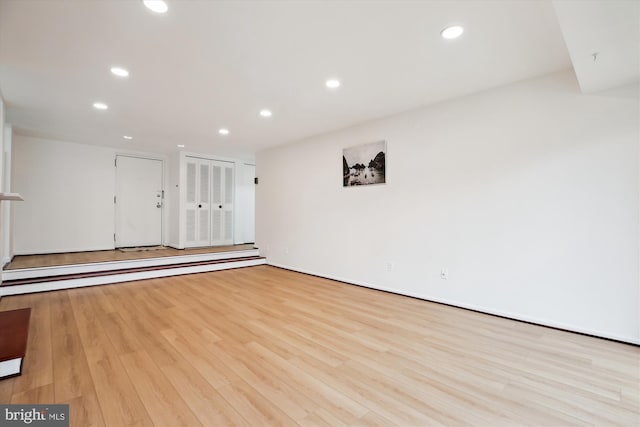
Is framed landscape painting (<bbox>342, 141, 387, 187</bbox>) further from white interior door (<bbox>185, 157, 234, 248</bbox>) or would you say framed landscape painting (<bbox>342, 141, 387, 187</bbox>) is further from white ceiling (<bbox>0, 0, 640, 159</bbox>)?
white interior door (<bbox>185, 157, 234, 248</bbox>)

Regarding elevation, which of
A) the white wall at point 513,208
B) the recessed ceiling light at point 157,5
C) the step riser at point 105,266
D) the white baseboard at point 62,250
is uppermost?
the recessed ceiling light at point 157,5

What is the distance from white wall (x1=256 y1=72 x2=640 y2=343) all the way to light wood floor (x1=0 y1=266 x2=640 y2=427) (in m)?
0.38

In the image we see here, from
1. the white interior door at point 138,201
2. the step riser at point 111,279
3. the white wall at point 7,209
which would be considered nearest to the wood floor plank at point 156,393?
the step riser at point 111,279

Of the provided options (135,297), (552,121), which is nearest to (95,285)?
(135,297)

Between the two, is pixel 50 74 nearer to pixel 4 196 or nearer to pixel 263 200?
pixel 4 196

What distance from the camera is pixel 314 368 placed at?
2047 mm

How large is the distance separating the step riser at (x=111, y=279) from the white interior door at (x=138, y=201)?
255 centimetres

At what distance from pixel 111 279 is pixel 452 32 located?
546cm

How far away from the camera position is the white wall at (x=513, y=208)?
100 inches

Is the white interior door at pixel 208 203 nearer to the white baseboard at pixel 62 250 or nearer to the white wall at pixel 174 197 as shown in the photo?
the white wall at pixel 174 197

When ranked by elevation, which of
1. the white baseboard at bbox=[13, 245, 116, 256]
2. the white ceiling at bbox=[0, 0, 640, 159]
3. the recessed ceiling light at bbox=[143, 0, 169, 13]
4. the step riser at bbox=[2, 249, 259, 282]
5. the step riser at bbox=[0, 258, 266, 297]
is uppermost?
the white ceiling at bbox=[0, 0, 640, 159]

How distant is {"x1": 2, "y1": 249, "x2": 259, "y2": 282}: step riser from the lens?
404cm

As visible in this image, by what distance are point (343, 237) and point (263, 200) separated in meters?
2.52

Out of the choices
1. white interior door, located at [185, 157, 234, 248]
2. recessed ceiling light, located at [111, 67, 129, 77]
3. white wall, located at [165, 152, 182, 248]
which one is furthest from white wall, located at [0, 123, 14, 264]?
recessed ceiling light, located at [111, 67, 129, 77]
